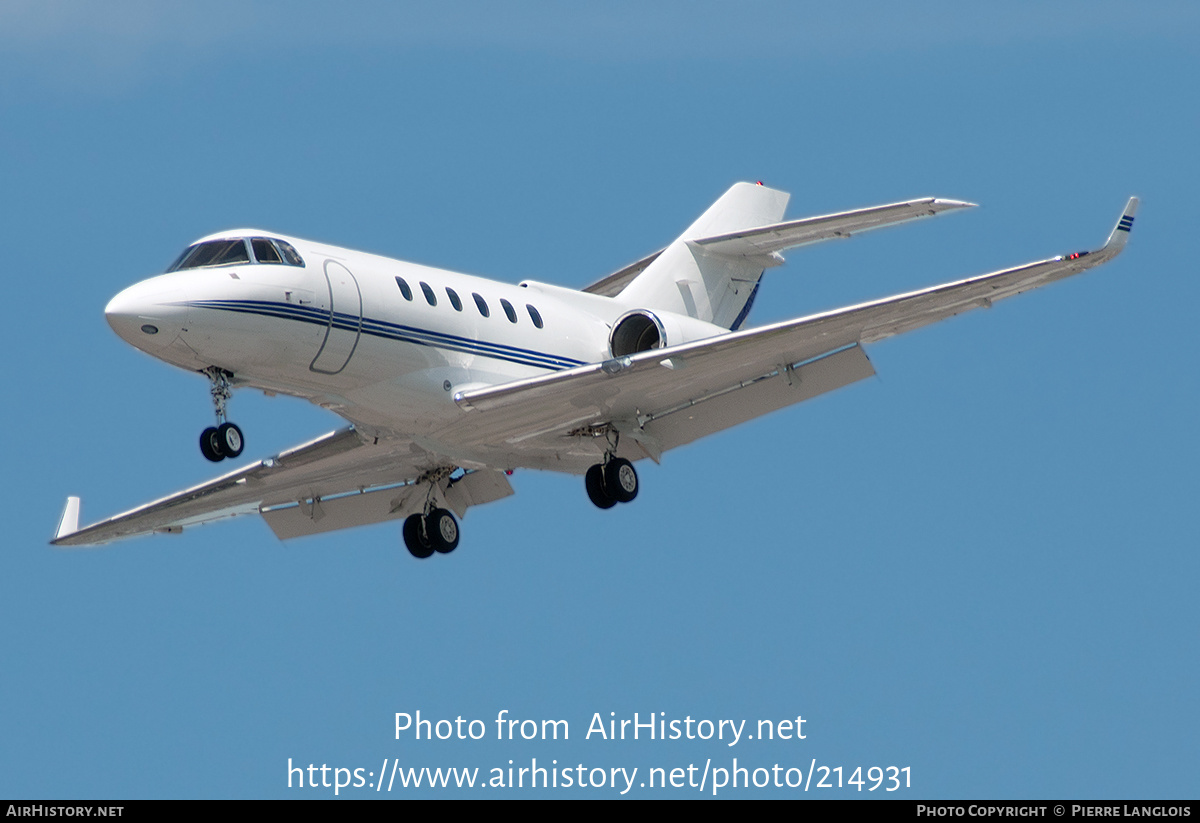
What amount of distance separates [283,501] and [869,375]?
877 centimetres

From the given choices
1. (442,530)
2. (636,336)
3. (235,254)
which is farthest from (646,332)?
(235,254)

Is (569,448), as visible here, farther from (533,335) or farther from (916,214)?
(916,214)

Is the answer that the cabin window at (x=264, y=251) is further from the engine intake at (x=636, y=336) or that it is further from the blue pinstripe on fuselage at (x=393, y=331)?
the engine intake at (x=636, y=336)

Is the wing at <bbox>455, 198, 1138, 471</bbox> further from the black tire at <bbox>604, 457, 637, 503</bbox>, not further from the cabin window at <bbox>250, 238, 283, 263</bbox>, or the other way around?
the cabin window at <bbox>250, 238, 283, 263</bbox>

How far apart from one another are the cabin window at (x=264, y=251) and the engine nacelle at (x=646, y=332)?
16.4 feet

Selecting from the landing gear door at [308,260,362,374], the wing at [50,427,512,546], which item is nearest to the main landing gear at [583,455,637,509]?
the wing at [50,427,512,546]

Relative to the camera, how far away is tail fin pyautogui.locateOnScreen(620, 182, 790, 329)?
2538cm

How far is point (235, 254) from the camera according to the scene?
20.5 m

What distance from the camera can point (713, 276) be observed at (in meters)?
25.8

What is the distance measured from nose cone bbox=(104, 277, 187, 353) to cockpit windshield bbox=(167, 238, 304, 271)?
2.23ft

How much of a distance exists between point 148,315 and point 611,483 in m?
6.24

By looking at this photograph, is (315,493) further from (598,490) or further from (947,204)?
(947,204)

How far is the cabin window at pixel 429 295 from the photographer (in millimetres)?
21688
